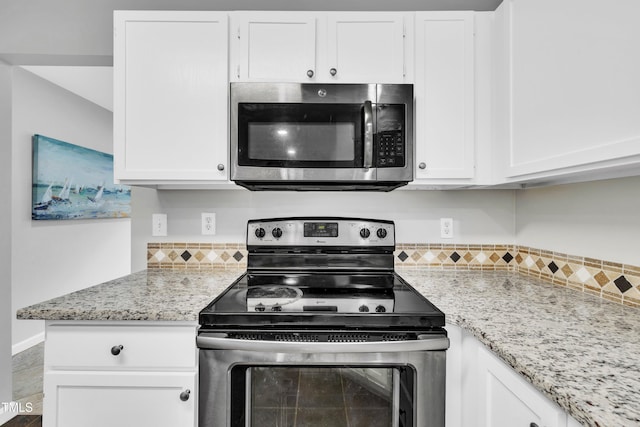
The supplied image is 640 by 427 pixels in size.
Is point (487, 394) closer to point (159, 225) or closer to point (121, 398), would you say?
point (121, 398)

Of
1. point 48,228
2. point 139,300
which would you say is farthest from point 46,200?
point 139,300

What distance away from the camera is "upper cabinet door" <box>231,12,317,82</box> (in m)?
1.48

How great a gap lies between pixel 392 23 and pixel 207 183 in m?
1.10

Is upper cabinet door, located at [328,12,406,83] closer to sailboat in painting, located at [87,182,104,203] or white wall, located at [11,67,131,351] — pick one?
white wall, located at [11,67,131,351]

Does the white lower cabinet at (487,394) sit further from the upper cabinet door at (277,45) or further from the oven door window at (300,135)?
the upper cabinet door at (277,45)

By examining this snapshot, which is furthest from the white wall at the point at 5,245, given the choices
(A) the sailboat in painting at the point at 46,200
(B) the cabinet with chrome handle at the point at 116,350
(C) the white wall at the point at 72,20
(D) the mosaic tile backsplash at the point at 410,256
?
(B) the cabinet with chrome handle at the point at 116,350

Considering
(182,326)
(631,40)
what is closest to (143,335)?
(182,326)

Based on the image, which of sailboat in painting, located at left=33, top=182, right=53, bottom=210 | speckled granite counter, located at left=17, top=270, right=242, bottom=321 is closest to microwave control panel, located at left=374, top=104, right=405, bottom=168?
speckled granite counter, located at left=17, top=270, right=242, bottom=321

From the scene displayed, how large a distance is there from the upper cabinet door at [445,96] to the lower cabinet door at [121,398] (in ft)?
4.14

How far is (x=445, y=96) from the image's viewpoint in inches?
59.1

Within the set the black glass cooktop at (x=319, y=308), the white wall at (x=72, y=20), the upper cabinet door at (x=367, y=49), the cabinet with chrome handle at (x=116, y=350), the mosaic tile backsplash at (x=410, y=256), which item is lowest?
the cabinet with chrome handle at (x=116, y=350)

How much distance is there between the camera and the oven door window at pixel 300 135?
1431 millimetres

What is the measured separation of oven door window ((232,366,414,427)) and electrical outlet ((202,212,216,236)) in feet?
3.07

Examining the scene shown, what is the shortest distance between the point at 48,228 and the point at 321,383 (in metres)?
3.57
